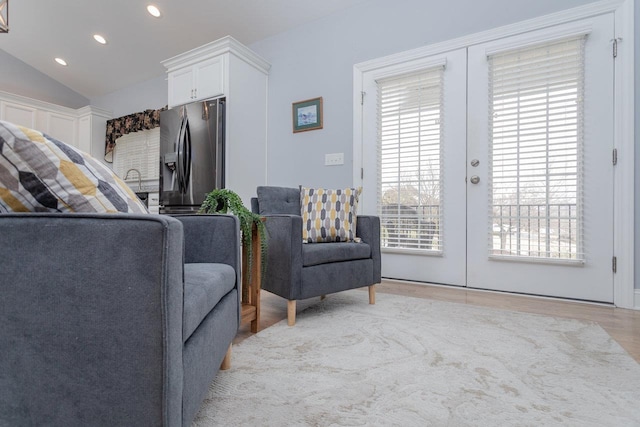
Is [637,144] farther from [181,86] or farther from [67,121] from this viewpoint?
[67,121]

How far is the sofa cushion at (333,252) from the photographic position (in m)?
1.86

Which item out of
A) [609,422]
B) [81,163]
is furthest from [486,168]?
[81,163]

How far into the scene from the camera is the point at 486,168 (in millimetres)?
2570

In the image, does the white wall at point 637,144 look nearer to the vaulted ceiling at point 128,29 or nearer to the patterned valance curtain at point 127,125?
the vaulted ceiling at point 128,29

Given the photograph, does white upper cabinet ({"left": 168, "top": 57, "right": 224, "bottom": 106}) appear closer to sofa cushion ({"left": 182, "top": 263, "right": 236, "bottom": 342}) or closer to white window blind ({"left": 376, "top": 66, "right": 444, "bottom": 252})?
white window blind ({"left": 376, "top": 66, "right": 444, "bottom": 252})

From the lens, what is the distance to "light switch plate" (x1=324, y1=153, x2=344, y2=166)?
3156mm

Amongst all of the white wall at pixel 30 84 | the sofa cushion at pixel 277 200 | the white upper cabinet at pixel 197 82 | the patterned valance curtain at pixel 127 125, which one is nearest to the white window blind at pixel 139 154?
the patterned valance curtain at pixel 127 125

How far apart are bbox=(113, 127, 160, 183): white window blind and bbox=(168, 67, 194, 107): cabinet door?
115 cm

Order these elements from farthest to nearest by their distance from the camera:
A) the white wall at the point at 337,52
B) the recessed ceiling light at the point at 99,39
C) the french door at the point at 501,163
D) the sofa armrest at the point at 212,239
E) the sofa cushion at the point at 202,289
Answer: the recessed ceiling light at the point at 99,39
the white wall at the point at 337,52
the french door at the point at 501,163
the sofa armrest at the point at 212,239
the sofa cushion at the point at 202,289

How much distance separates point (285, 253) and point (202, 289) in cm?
93

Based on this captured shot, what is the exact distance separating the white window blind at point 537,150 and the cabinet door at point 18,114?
19.4 feet

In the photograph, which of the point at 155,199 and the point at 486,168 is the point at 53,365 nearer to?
the point at 486,168

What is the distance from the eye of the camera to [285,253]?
180cm

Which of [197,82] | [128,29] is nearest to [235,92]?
[197,82]
